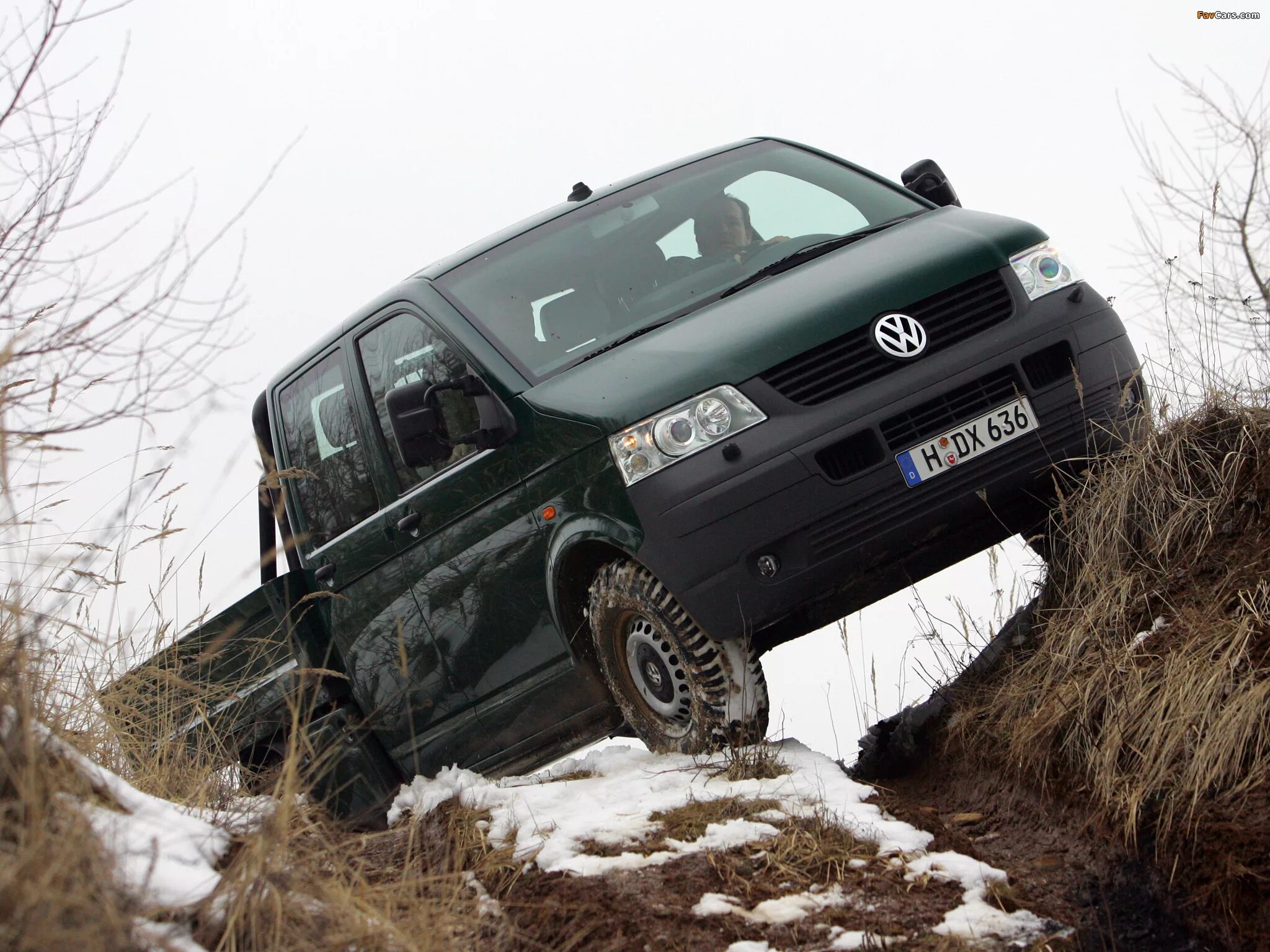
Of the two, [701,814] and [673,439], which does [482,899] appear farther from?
[673,439]

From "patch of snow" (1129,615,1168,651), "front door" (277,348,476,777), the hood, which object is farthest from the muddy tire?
"patch of snow" (1129,615,1168,651)

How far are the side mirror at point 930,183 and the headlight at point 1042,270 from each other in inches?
38.7

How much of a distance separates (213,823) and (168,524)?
1627 millimetres

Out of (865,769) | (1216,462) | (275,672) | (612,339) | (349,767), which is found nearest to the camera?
(1216,462)

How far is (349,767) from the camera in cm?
594

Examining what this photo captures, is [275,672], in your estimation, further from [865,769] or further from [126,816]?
Answer: [126,816]

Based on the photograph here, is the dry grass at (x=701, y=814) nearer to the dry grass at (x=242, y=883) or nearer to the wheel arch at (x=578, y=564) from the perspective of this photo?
the dry grass at (x=242, y=883)

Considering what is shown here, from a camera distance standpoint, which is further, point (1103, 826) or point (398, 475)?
point (398, 475)

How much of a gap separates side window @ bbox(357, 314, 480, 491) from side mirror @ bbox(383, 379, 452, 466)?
11 cm

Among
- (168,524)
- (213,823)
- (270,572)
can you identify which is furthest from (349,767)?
(213,823)

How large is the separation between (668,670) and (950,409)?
1.24 meters

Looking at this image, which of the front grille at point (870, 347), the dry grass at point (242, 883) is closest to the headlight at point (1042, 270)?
the front grille at point (870, 347)

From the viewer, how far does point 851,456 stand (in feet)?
14.3

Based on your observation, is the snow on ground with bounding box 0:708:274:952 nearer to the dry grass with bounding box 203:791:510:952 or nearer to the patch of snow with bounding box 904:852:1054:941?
the dry grass with bounding box 203:791:510:952
